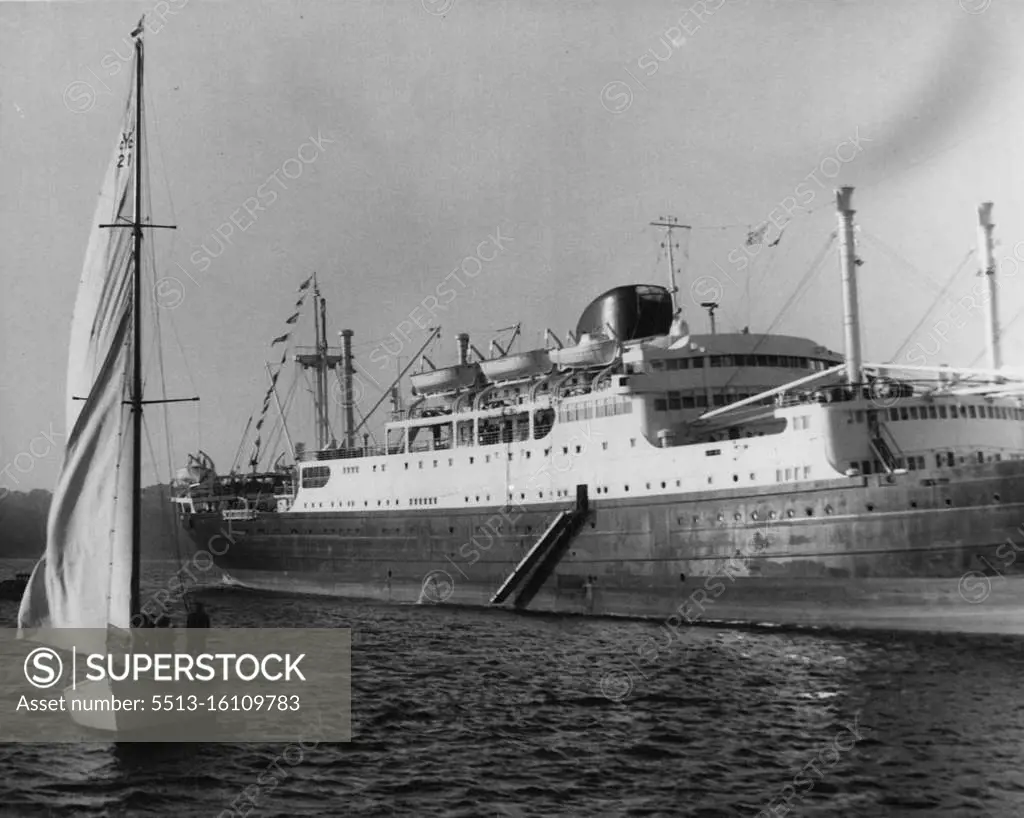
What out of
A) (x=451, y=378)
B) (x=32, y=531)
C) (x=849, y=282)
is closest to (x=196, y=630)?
(x=849, y=282)

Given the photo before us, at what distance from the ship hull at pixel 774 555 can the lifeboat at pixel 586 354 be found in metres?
5.29

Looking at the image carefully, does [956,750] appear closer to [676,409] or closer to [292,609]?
[676,409]

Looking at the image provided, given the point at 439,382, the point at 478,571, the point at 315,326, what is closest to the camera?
the point at 478,571

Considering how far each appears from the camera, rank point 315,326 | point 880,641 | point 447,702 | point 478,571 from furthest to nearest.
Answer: point 315,326 < point 478,571 < point 880,641 < point 447,702

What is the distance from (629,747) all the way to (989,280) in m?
19.2

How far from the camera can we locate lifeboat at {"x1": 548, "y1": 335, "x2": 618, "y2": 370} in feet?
110

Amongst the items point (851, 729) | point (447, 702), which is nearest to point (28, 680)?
point (447, 702)

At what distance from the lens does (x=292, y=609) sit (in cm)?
3656

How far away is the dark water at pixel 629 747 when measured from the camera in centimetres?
1303

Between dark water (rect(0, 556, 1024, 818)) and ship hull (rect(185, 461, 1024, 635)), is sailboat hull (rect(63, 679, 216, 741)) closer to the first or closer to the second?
dark water (rect(0, 556, 1024, 818))

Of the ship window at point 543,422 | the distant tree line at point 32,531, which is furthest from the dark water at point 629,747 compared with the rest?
the distant tree line at point 32,531

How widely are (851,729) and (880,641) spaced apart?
26.0 ft

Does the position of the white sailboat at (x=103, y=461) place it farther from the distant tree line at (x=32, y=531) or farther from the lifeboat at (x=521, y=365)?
the distant tree line at (x=32, y=531)

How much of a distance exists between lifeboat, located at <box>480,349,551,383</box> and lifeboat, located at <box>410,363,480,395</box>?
2799 mm
